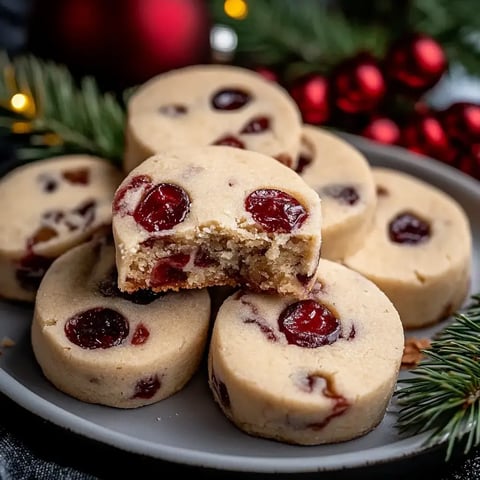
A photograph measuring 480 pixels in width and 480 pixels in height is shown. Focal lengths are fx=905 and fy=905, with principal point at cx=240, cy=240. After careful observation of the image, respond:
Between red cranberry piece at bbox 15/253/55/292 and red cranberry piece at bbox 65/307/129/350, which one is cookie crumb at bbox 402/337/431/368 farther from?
red cranberry piece at bbox 15/253/55/292

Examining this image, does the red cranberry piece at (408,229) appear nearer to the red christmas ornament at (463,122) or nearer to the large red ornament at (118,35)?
the red christmas ornament at (463,122)

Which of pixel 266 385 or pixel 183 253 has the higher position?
pixel 183 253

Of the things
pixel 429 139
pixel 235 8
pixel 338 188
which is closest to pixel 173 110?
pixel 338 188

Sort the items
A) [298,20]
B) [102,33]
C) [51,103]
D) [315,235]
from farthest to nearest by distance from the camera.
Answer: [298,20] < [102,33] < [51,103] < [315,235]

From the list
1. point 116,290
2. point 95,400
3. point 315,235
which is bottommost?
point 95,400

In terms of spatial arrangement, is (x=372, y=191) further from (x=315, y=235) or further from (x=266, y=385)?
(x=266, y=385)

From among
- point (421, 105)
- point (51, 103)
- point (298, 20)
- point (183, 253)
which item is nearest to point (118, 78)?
point (51, 103)

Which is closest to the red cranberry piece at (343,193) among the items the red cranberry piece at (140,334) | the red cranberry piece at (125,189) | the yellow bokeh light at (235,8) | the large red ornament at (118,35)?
the red cranberry piece at (125,189)
